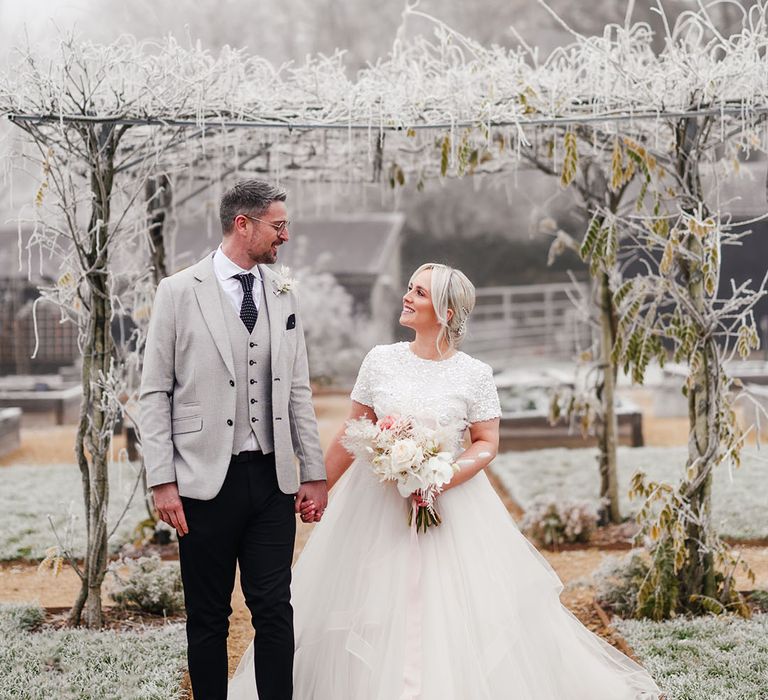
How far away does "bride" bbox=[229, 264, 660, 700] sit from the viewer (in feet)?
9.94

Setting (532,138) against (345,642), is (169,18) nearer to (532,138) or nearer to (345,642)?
(532,138)

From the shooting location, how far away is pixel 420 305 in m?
3.19

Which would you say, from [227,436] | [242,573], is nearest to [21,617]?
[242,573]

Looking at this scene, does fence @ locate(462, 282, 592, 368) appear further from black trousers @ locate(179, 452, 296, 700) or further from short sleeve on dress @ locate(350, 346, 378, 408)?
black trousers @ locate(179, 452, 296, 700)

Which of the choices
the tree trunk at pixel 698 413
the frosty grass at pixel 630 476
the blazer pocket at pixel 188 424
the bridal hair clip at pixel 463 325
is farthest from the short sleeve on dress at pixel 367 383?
the frosty grass at pixel 630 476

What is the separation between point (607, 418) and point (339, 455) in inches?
144

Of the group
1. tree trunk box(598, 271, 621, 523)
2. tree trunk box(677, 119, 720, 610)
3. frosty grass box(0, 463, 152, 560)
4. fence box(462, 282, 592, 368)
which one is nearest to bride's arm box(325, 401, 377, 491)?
tree trunk box(677, 119, 720, 610)

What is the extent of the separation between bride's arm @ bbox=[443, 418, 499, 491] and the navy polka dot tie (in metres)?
0.89

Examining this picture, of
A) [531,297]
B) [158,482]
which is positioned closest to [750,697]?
[158,482]

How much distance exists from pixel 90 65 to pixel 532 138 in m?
2.88

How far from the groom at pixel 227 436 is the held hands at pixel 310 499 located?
0.09 meters

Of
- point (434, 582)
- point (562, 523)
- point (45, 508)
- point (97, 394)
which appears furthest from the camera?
point (45, 508)

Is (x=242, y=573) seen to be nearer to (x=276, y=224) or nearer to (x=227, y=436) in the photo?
(x=227, y=436)

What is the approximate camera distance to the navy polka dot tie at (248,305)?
292cm
